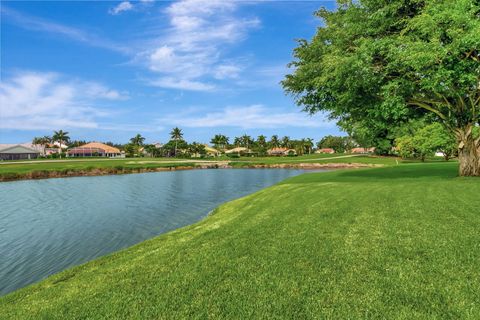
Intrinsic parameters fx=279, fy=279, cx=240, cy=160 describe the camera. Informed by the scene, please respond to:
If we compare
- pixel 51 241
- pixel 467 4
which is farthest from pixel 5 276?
pixel 467 4

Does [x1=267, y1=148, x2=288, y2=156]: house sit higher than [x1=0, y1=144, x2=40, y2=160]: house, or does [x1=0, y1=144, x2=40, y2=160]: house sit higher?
[x1=0, y1=144, x2=40, y2=160]: house

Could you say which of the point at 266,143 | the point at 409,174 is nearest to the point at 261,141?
the point at 266,143

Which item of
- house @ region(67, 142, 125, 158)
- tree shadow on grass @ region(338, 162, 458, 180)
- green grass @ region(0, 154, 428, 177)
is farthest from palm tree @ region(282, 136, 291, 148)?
tree shadow on grass @ region(338, 162, 458, 180)

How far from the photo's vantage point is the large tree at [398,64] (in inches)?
586

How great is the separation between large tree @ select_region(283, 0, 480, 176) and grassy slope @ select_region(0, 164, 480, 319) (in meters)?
8.70

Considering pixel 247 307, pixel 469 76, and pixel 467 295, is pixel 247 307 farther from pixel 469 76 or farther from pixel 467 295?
pixel 469 76

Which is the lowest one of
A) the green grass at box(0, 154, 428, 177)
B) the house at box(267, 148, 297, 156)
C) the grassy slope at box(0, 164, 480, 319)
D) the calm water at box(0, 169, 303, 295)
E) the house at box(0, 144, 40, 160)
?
the calm water at box(0, 169, 303, 295)

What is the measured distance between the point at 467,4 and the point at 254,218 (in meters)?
15.9

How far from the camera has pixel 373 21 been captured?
59.5ft

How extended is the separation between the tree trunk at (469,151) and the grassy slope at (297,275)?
37.8 ft

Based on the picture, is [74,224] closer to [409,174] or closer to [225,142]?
[409,174]

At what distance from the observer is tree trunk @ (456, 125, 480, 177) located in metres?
19.5

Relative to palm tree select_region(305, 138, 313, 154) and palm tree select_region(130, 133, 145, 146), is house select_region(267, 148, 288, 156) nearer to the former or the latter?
palm tree select_region(305, 138, 313, 154)

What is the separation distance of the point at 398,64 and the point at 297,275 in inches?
637
